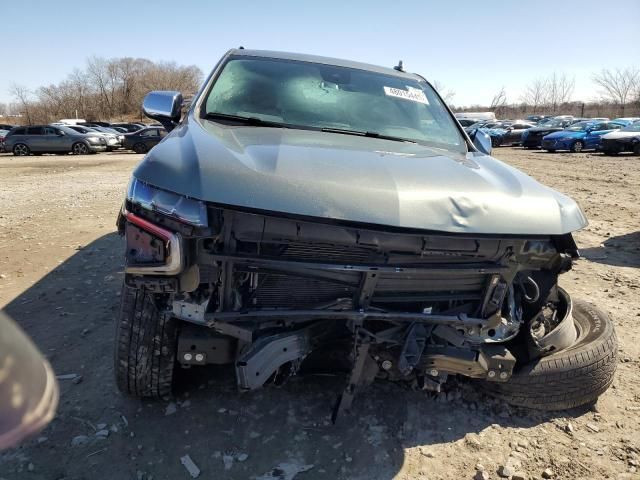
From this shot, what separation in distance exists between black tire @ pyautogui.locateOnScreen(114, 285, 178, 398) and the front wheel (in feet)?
76.4

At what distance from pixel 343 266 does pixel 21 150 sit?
25258mm

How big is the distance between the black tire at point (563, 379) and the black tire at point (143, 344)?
5.62 ft

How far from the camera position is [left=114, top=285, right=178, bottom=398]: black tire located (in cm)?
229

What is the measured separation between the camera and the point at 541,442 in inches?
96.2

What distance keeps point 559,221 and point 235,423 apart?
5.98 feet

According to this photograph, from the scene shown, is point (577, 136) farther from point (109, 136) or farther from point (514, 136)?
point (109, 136)

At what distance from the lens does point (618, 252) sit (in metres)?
5.74

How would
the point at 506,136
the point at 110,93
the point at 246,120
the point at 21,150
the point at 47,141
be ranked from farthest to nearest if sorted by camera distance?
the point at 110,93
the point at 506,136
the point at 21,150
the point at 47,141
the point at 246,120

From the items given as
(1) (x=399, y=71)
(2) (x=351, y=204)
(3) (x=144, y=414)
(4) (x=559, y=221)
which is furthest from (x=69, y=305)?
(4) (x=559, y=221)

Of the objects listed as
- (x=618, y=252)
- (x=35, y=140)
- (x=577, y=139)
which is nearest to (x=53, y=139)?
(x=35, y=140)

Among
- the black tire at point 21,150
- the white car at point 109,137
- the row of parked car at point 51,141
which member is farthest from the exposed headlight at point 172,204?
the black tire at point 21,150

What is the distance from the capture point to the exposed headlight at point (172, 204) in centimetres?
180

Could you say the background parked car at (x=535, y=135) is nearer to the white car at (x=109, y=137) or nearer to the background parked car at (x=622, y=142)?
the background parked car at (x=622, y=142)

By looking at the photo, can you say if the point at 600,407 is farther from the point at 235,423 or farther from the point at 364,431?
the point at 235,423
